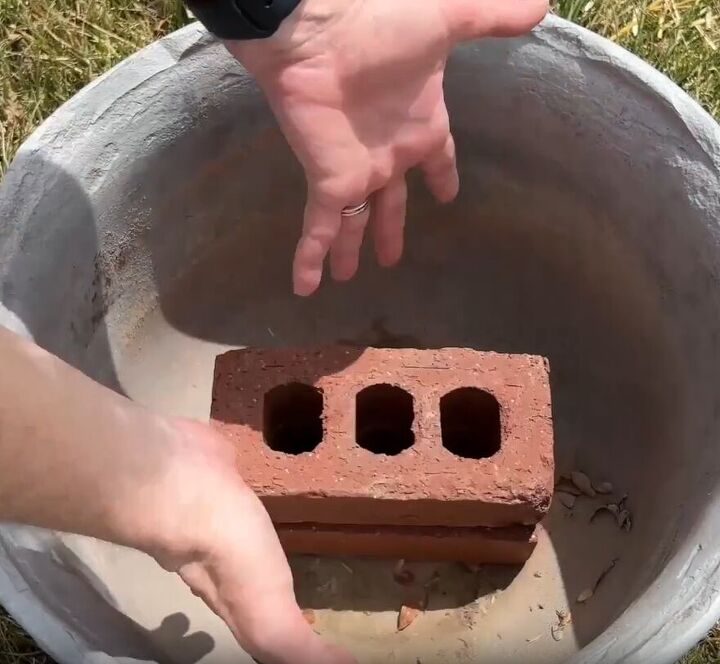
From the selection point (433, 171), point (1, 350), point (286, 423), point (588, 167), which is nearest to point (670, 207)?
point (588, 167)

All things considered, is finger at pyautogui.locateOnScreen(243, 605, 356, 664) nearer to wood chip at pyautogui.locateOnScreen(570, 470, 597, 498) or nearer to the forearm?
the forearm

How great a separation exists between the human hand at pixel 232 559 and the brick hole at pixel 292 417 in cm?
19

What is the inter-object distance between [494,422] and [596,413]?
0.22 metres

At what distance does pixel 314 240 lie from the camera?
808mm

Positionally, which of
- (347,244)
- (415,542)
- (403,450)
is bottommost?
(415,542)

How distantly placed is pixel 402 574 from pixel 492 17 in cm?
62

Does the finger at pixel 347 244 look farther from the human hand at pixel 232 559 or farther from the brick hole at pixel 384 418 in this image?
the human hand at pixel 232 559

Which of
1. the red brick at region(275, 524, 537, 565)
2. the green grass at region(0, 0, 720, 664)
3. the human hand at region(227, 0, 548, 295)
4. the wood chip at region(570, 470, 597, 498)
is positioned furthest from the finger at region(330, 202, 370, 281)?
the green grass at region(0, 0, 720, 664)

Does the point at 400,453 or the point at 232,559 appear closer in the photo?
the point at 232,559

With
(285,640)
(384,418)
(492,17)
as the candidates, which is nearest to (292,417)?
(384,418)

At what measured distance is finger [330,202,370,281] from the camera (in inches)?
33.0

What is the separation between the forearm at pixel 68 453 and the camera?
0.54 meters

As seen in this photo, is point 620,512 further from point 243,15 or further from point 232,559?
point 243,15

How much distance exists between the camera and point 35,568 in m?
0.70
